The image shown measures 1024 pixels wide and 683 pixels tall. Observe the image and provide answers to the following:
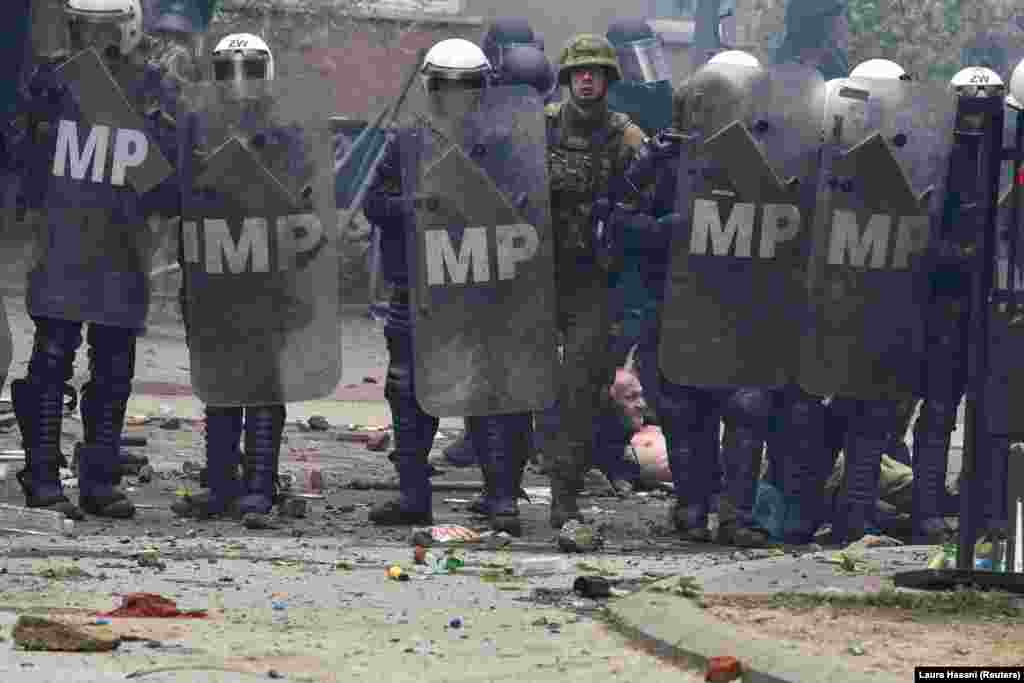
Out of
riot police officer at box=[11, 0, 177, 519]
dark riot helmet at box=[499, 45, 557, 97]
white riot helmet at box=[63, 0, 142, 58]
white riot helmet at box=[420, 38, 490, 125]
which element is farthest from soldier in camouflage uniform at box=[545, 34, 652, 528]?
dark riot helmet at box=[499, 45, 557, 97]

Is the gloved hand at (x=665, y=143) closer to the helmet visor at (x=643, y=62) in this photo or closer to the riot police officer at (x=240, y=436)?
the riot police officer at (x=240, y=436)

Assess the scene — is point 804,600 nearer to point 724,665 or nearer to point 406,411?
point 724,665

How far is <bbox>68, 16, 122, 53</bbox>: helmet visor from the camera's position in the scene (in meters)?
10.8

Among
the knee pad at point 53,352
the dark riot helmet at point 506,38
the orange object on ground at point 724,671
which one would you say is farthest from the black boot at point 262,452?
the orange object on ground at point 724,671

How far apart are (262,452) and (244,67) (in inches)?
56.9

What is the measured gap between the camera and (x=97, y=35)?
35.4 feet

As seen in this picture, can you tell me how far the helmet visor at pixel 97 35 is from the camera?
10789 mm

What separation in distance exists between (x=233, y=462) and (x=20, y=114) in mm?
1534

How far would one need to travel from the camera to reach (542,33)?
29969 mm

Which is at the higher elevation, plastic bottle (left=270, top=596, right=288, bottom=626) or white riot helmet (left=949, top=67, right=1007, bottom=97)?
white riot helmet (left=949, top=67, right=1007, bottom=97)

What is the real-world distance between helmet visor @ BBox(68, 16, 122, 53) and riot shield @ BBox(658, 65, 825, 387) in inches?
83.8

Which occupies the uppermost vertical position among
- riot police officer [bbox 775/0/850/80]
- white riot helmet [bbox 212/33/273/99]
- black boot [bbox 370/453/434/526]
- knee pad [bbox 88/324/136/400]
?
riot police officer [bbox 775/0/850/80]

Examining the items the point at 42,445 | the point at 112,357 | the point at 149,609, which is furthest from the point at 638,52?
the point at 149,609

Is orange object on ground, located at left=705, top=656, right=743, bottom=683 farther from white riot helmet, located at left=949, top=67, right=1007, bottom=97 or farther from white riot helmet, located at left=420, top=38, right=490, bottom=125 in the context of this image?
white riot helmet, located at left=949, top=67, right=1007, bottom=97
